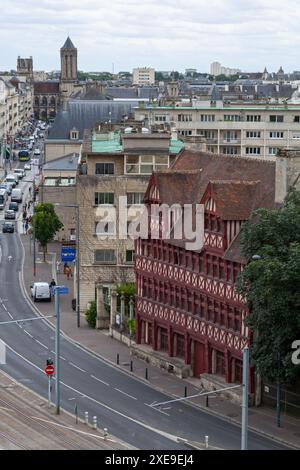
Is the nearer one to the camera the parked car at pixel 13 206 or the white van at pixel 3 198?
the parked car at pixel 13 206

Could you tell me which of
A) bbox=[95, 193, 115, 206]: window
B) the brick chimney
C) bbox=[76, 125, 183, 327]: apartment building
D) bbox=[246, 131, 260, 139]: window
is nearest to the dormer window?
bbox=[246, 131, 260, 139]: window

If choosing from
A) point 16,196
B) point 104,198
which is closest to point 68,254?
point 104,198

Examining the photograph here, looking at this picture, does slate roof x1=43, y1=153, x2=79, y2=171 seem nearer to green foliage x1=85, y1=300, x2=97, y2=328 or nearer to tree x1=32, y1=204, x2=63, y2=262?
tree x1=32, y1=204, x2=63, y2=262

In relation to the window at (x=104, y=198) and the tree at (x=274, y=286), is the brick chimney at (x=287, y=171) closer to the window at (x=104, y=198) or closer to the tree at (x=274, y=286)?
the tree at (x=274, y=286)

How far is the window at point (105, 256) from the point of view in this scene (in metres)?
97.8

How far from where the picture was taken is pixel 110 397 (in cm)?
7044

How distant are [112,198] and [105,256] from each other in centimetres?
444

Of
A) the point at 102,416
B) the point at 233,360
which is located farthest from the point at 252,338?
the point at 102,416

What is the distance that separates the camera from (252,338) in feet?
223

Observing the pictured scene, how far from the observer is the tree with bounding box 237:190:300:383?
6125cm

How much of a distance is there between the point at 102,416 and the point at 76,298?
32.2 m

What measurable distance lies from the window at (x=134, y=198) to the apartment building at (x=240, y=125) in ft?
181

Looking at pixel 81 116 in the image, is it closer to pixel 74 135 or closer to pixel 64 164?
pixel 74 135

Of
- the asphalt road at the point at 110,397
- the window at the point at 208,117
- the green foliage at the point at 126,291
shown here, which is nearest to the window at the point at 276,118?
the window at the point at 208,117
